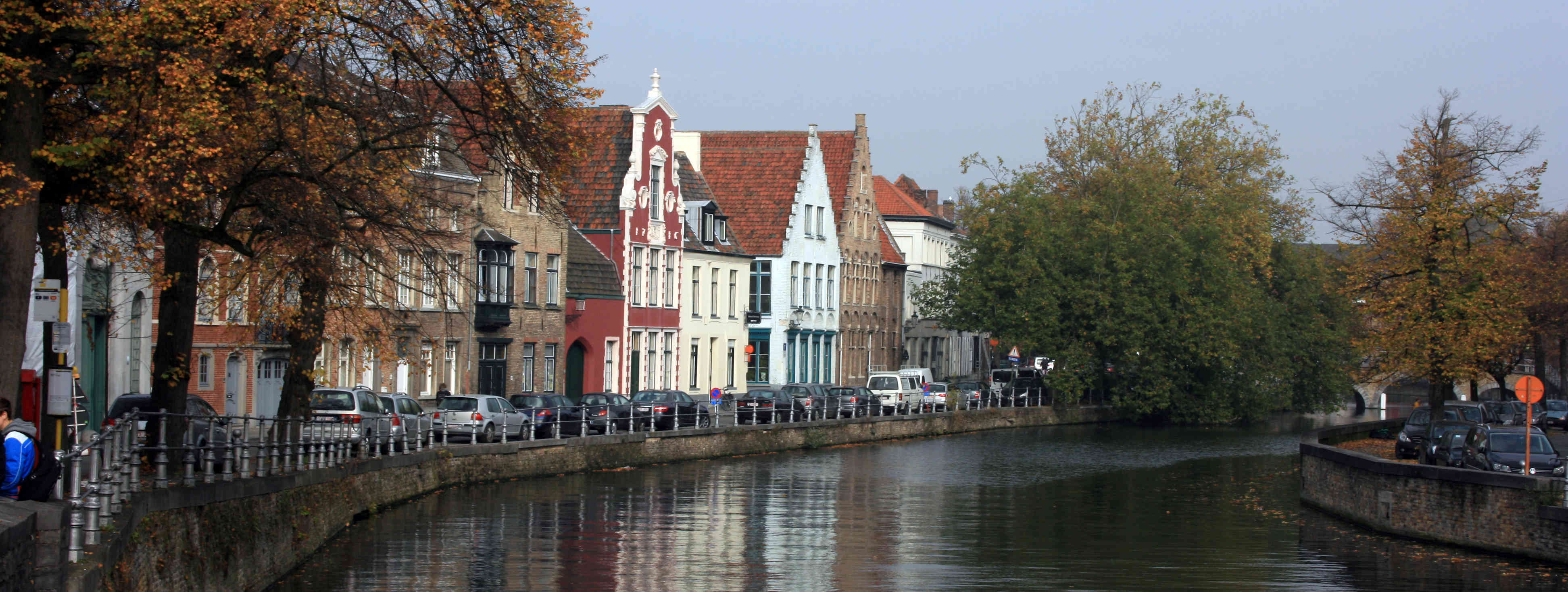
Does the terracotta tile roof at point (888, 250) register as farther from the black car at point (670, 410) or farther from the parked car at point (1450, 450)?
the parked car at point (1450, 450)

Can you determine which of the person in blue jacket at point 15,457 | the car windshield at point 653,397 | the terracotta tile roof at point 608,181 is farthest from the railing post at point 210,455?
the terracotta tile roof at point 608,181

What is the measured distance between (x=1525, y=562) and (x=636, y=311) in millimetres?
34304

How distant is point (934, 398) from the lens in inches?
2344

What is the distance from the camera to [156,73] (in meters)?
15.7

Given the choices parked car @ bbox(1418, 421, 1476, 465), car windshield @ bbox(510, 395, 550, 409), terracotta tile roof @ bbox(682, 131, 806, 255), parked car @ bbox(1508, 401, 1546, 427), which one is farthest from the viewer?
terracotta tile roof @ bbox(682, 131, 806, 255)

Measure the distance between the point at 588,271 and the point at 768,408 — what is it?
7855 millimetres

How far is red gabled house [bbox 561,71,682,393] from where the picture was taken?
5244 cm

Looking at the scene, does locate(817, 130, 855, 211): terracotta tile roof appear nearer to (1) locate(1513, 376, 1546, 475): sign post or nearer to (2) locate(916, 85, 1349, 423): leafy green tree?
(2) locate(916, 85, 1349, 423): leafy green tree

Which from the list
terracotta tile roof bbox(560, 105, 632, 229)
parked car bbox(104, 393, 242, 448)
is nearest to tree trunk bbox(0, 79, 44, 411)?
parked car bbox(104, 393, 242, 448)

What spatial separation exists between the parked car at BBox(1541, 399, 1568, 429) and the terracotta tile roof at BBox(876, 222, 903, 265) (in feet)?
94.6

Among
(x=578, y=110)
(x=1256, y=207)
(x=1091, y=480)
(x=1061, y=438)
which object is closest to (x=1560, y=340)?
(x=1256, y=207)

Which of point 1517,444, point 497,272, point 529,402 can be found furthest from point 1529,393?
point 497,272

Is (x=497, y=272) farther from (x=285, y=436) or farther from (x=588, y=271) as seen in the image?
(x=285, y=436)

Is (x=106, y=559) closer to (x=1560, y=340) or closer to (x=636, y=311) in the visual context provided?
(x=636, y=311)
